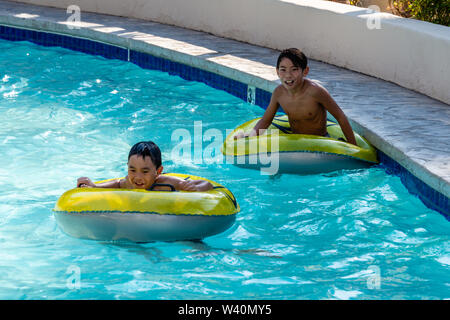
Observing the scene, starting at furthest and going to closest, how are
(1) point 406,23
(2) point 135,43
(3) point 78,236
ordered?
(2) point 135,43, (1) point 406,23, (3) point 78,236

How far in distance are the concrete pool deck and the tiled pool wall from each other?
3.0 inches

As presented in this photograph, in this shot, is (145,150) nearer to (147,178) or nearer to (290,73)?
(147,178)

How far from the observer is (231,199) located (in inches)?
184

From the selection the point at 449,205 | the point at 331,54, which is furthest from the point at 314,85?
the point at 331,54

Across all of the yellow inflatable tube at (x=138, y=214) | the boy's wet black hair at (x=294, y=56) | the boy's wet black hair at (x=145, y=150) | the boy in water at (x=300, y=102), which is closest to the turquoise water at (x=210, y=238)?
the yellow inflatable tube at (x=138, y=214)

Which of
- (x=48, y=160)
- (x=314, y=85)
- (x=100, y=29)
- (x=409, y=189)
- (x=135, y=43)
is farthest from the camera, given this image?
(x=100, y=29)

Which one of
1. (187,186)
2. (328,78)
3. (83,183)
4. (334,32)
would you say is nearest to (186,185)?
(187,186)

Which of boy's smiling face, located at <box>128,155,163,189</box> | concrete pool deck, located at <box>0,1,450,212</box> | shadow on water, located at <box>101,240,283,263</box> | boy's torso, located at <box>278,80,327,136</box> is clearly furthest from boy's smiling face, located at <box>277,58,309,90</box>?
shadow on water, located at <box>101,240,283,263</box>

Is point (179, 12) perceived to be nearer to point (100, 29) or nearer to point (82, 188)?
point (100, 29)

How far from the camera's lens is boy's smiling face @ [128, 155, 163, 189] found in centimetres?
437

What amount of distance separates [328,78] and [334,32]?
877mm

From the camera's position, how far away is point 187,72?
8914 millimetres

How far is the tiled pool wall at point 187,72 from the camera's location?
5172 mm
